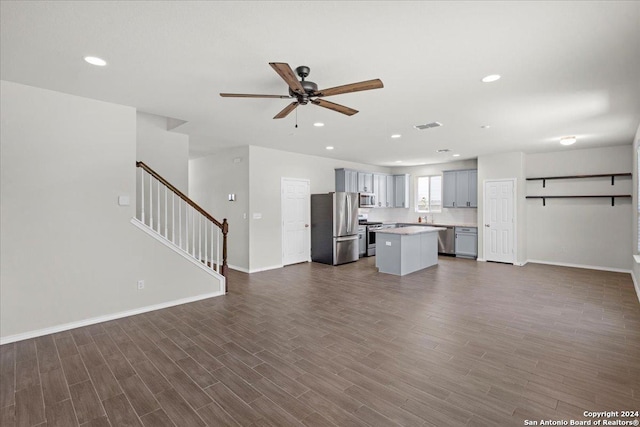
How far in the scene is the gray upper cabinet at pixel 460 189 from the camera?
8.20 metres

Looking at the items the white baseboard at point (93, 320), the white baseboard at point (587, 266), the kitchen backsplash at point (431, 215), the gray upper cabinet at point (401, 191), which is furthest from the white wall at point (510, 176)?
the white baseboard at point (93, 320)

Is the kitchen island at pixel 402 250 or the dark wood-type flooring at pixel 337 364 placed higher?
the kitchen island at pixel 402 250

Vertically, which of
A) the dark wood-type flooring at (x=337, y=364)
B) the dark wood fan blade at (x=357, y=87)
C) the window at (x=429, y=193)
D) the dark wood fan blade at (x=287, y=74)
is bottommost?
the dark wood-type flooring at (x=337, y=364)

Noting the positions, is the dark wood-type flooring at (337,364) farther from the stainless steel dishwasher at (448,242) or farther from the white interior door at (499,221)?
the stainless steel dishwasher at (448,242)

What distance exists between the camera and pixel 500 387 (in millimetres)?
2355

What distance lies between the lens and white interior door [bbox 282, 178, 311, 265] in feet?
23.4

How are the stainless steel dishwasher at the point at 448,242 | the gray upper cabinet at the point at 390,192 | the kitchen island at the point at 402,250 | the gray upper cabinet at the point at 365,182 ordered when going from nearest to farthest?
the kitchen island at the point at 402,250, the stainless steel dishwasher at the point at 448,242, the gray upper cabinet at the point at 365,182, the gray upper cabinet at the point at 390,192

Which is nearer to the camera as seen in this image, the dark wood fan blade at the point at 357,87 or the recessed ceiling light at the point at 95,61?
the dark wood fan blade at the point at 357,87

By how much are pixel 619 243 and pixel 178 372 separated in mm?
8578

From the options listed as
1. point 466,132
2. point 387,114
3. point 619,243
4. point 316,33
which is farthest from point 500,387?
point 619,243

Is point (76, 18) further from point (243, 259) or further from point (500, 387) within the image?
point (243, 259)

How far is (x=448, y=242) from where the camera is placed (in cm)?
842

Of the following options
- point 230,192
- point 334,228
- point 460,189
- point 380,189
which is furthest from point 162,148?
point 460,189

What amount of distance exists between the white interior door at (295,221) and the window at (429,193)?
4091mm
